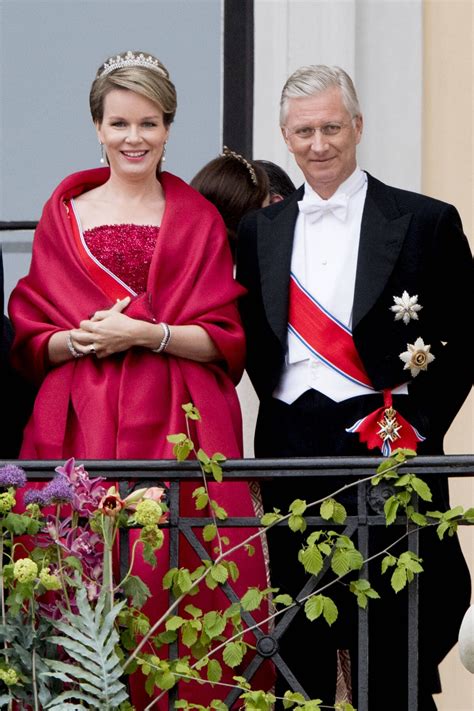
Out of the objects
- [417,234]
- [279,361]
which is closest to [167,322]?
[279,361]

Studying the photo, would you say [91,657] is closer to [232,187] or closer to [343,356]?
[343,356]

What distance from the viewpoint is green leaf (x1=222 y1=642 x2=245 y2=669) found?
16.0ft

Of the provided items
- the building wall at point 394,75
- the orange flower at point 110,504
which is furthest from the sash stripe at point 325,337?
the building wall at point 394,75

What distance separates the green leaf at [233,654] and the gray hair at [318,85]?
139 centimetres

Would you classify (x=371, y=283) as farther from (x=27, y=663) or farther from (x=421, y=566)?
(x=27, y=663)

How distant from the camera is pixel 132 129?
539cm

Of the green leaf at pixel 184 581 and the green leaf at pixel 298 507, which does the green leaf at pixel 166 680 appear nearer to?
the green leaf at pixel 184 581

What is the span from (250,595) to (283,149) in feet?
8.21

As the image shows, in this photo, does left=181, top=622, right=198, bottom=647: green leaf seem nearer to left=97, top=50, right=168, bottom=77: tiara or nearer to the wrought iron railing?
the wrought iron railing

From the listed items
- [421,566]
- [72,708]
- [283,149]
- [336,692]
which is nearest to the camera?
[72,708]

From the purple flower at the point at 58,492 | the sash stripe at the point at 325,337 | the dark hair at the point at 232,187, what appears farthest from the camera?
the dark hair at the point at 232,187

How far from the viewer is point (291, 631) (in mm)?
5309

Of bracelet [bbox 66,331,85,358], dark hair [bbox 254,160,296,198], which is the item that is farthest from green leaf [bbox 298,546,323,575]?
dark hair [bbox 254,160,296,198]

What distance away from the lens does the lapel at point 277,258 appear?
5367 millimetres
